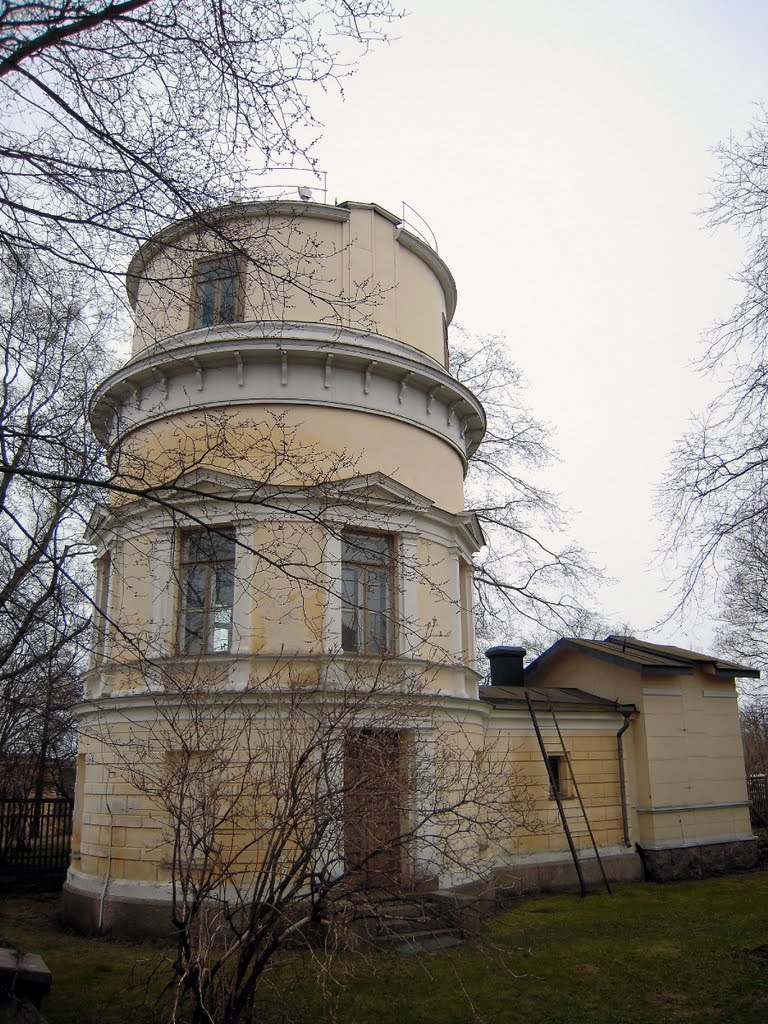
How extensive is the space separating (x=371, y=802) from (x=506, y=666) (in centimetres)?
1378

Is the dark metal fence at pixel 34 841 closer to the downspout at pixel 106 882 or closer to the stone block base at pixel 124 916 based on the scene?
the stone block base at pixel 124 916

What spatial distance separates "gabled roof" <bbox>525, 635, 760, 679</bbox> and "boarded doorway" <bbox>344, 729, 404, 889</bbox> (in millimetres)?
11246

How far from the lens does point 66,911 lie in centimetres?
1347

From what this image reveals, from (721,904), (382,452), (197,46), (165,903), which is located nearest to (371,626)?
(382,452)

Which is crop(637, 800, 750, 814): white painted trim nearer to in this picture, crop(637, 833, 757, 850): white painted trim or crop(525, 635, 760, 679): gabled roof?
crop(637, 833, 757, 850): white painted trim

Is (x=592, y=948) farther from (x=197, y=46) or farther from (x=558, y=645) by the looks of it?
(x=197, y=46)

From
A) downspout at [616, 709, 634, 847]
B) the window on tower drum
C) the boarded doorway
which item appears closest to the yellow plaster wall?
downspout at [616, 709, 634, 847]

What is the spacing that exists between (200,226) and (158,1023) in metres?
6.79

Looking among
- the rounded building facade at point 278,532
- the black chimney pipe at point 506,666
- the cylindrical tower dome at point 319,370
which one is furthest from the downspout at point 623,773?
the cylindrical tower dome at point 319,370

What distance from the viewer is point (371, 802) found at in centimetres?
718

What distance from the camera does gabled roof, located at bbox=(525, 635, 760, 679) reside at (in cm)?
1788

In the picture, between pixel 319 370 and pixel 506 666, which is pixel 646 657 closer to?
pixel 506 666

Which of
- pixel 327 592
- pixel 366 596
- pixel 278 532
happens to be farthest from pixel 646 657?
pixel 327 592

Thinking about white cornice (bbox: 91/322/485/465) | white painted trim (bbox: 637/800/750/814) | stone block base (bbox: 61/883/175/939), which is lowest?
stone block base (bbox: 61/883/175/939)
